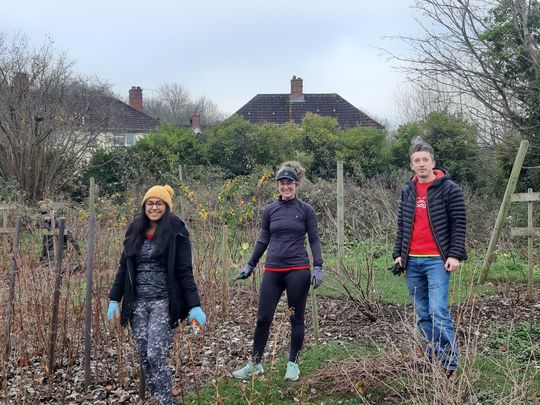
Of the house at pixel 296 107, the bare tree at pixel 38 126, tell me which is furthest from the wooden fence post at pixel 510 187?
the house at pixel 296 107

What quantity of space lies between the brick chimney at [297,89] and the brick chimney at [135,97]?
10812 mm

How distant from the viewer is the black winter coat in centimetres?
362

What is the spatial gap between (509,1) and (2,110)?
12.8 meters

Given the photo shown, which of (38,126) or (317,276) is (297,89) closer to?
(38,126)

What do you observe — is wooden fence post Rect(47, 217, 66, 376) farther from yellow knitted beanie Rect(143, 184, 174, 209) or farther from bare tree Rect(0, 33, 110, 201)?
bare tree Rect(0, 33, 110, 201)

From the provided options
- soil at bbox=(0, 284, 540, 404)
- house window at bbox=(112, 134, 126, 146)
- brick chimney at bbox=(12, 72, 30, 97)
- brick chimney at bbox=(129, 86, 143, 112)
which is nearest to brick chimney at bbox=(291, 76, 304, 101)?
house window at bbox=(112, 134, 126, 146)

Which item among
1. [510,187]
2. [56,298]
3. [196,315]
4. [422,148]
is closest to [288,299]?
[196,315]

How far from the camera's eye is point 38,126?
15.5 meters

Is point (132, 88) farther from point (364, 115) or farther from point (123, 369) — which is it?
point (123, 369)

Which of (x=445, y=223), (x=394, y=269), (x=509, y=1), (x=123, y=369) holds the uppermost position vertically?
(x=509, y=1)

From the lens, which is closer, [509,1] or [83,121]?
[509,1]

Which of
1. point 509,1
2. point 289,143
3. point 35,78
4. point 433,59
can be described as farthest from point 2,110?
point 509,1

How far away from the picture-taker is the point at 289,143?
17.9m

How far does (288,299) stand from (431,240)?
109cm
